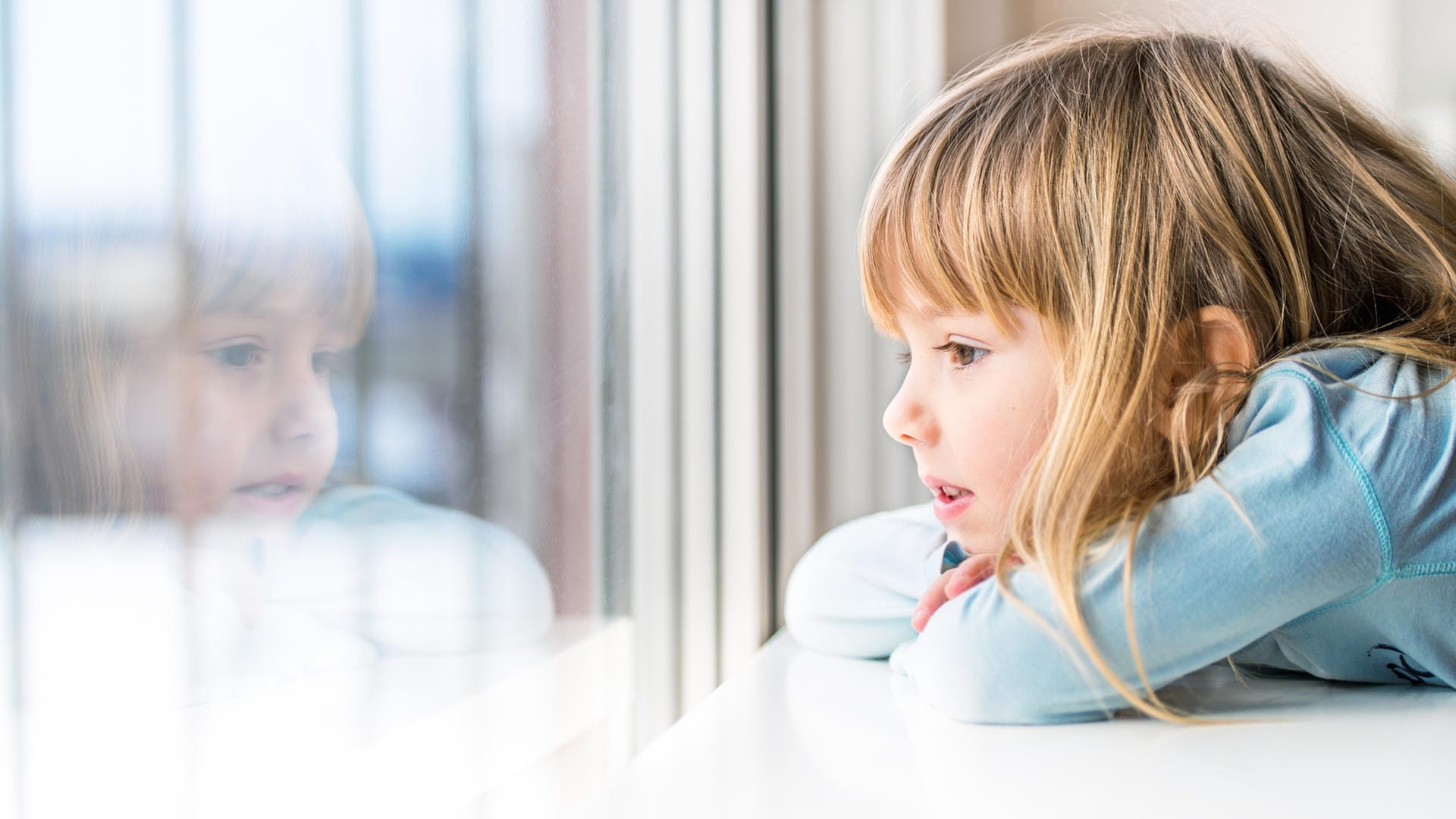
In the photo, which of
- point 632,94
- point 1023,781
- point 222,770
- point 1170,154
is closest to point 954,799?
point 1023,781

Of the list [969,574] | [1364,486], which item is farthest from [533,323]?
[1364,486]

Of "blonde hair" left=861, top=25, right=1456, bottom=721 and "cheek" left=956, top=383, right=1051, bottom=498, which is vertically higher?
"blonde hair" left=861, top=25, right=1456, bottom=721

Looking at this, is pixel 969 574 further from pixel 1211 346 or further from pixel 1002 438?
pixel 1211 346

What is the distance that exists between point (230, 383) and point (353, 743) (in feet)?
0.49

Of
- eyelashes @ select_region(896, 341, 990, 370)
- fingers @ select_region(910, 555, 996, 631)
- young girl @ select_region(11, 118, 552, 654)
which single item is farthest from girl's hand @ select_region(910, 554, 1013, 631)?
young girl @ select_region(11, 118, 552, 654)

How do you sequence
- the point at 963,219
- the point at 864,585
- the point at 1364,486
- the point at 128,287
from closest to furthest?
the point at 128,287, the point at 1364,486, the point at 963,219, the point at 864,585

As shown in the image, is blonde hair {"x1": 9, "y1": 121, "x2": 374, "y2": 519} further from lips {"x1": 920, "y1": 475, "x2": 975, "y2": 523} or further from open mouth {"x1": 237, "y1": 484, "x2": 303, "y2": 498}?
lips {"x1": 920, "y1": 475, "x2": 975, "y2": 523}

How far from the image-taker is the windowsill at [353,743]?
267 millimetres

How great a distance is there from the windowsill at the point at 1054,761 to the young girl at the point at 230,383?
150 mm

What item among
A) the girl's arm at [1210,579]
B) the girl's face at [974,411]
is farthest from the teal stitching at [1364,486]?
the girl's face at [974,411]

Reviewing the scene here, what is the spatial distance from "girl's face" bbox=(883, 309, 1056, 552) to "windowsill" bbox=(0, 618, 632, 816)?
0.24 metres

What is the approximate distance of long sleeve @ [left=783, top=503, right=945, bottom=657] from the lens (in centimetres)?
70

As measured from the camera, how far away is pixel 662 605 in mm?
760

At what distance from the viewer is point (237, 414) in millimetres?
318
